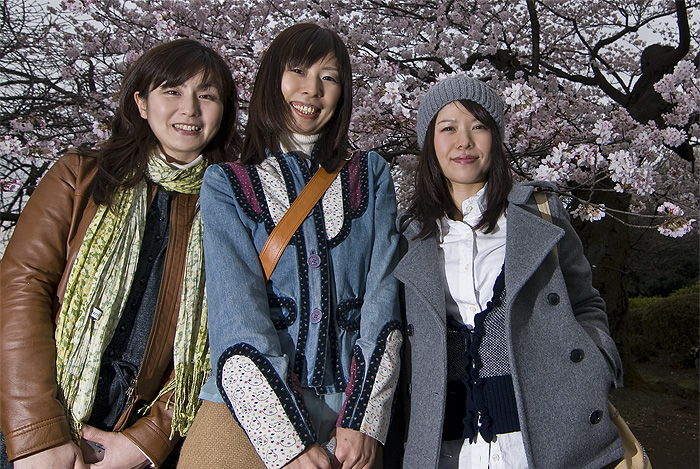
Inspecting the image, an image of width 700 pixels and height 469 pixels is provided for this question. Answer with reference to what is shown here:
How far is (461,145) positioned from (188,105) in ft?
3.21

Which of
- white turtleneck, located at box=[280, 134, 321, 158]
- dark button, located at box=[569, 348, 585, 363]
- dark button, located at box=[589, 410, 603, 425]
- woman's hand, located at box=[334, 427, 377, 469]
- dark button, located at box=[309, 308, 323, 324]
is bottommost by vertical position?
dark button, located at box=[589, 410, 603, 425]

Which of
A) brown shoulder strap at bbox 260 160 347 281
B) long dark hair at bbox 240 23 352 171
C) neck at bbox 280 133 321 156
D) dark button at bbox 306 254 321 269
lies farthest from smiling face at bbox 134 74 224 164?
dark button at bbox 306 254 321 269

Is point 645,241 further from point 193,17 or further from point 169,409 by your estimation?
point 169,409

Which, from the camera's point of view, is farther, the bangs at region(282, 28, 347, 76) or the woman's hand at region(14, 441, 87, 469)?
the bangs at region(282, 28, 347, 76)

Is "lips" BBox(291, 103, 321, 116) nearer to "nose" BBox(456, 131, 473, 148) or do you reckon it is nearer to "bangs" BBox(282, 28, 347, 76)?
"bangs" BBox(282, 28, 347, 76)

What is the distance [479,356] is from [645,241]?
43.8 feet

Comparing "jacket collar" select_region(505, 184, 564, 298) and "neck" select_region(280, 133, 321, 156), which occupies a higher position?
"neck" select_region(280, 133, 321, 156)

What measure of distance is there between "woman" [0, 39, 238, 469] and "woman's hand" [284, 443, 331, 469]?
0.56 meters

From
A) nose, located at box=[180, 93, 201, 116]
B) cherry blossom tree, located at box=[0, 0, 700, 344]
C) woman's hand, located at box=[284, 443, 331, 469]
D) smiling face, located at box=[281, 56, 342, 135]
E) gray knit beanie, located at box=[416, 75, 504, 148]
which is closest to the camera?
woman's hand, located at box=[284, 443, 331, 469]

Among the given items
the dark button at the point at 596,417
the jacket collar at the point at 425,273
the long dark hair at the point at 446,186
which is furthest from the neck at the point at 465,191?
the dark button at the point at 596,417

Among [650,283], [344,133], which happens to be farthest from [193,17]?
[650,283]

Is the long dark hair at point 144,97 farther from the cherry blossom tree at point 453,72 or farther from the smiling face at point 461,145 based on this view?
the cherry blossom tree at point 453,72

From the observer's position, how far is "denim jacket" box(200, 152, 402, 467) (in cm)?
159

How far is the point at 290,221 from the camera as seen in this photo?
1.82 m
